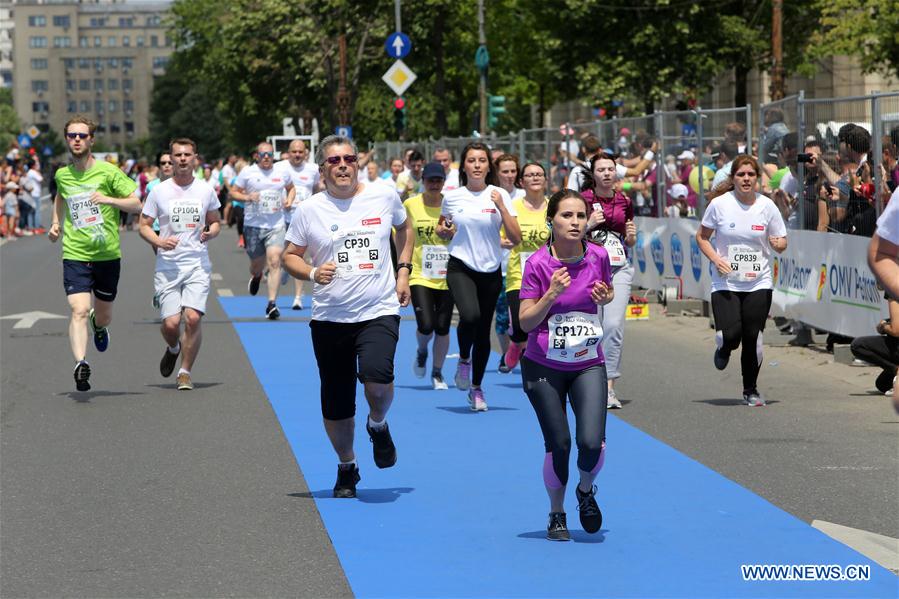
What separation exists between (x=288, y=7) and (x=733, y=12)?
16620 millimetres

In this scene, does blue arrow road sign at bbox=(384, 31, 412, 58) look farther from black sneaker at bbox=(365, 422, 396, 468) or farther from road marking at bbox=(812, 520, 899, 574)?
road marking at bbox=(812, 520, 899, 574)

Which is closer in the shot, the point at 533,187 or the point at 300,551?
the point at 300,551

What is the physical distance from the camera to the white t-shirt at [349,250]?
27.1 feet

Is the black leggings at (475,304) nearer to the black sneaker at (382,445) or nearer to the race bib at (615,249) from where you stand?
→ the race bib at (615,249)

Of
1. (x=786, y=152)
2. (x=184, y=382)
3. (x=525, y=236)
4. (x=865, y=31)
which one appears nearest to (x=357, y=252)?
(x=525, y=236)

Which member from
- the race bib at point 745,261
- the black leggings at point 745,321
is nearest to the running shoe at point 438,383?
the black leggings at point 745,321

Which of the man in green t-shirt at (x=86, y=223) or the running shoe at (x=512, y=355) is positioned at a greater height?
the man in green t-shirt at (x=86, y=223)

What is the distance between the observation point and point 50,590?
258 inches

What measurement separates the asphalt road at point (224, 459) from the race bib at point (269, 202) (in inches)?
111

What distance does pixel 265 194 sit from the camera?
19.3 m

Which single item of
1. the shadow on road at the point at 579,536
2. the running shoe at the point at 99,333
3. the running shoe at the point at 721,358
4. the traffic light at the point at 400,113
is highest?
the traffic light at the point at 400,113

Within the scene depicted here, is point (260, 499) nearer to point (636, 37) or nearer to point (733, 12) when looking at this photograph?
point (636, 37)

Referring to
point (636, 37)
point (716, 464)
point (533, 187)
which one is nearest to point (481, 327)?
Result: point (533, 187)

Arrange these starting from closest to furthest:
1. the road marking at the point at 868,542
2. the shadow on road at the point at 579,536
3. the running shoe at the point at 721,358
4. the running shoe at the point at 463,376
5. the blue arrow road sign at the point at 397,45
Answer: the road marking at the point at 868,542 → the shadow on road at the point at 579,536 → the running shoe at the point at 721,358 → the running shoe at the point at 463,376 → the blue arrow road sign at the point at 397,45
